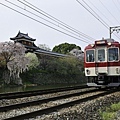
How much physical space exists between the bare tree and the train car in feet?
86.4

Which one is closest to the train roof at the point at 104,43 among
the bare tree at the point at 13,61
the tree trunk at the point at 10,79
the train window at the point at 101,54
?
the train window at the point at 101,54

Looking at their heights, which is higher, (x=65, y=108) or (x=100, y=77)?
(x=100, y=77)

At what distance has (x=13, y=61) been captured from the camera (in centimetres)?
4166

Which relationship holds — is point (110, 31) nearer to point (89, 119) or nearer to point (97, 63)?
point (97, 63)

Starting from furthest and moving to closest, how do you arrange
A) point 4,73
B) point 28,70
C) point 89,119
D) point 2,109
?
1. point 28,70
2. point 4,73
3. point 2,109
4. point 89,119

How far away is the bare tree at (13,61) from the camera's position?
1615 inches

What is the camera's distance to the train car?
48.7ft

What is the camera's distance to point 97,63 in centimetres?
1536

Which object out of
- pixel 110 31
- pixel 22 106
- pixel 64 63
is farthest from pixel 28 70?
pixel 22 106

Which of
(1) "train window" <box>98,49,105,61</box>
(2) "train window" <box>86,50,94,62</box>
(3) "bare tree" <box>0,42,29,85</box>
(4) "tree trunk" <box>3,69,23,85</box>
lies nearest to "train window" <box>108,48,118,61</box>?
(1) "train window" <box>98,49,105,61</box>

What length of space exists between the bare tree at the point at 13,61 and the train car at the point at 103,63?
26332 millimetres

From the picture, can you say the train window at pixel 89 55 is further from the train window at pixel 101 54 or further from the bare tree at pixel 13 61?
the bare tree at pixel 13 61

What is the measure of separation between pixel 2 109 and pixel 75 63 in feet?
157

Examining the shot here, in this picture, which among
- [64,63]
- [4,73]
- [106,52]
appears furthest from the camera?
[64,63]
